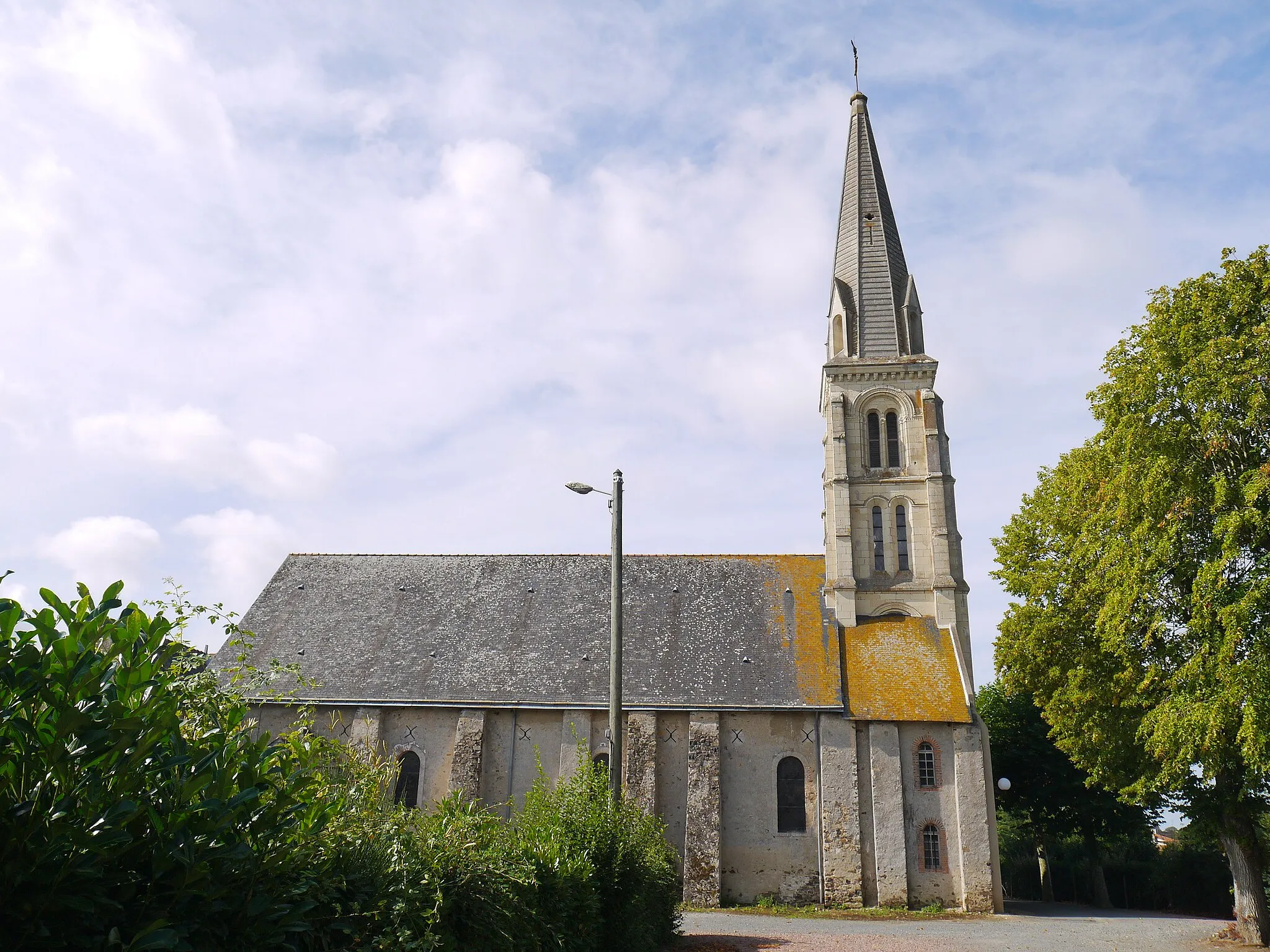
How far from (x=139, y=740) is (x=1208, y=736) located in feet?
54.2

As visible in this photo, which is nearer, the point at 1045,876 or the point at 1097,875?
the point at 1097,875

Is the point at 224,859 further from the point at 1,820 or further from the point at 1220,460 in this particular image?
the point at 1220,460

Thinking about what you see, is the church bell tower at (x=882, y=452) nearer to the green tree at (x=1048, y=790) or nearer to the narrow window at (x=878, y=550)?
the narrow window at (x=878, y=550)

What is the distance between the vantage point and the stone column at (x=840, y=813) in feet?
83.8

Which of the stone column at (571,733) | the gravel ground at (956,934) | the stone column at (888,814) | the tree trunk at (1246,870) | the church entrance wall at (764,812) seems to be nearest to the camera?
the gravel ground at (956,934)

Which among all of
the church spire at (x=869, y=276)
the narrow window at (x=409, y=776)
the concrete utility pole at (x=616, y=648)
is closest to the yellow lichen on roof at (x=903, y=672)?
the church spire at (x=869, y=276)

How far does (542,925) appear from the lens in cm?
840

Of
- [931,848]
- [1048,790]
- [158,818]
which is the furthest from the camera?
[1048,790]

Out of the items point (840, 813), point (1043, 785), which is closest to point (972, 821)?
point (840, 813)

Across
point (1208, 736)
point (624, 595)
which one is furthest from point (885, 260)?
point (1208, 736)

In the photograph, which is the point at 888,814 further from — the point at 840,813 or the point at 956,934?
the point at 956,934

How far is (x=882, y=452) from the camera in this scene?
31859mm

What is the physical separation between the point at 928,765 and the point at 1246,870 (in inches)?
349

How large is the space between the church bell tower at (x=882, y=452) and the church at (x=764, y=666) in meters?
0.08
